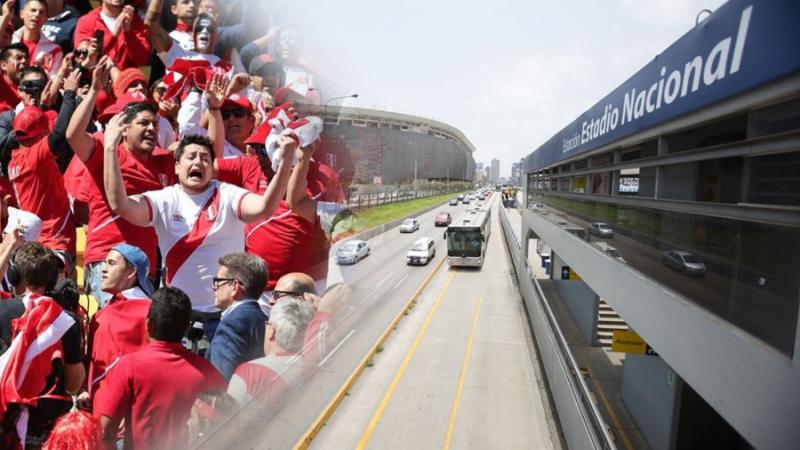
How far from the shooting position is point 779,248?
80.9 inches

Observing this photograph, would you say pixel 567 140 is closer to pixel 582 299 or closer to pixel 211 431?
pixel 582 299

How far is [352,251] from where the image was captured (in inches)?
110

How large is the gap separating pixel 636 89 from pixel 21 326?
5313mm

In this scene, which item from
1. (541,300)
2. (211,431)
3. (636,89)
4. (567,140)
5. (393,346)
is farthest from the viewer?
(393,346)

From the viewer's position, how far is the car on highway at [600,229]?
5.53 meters

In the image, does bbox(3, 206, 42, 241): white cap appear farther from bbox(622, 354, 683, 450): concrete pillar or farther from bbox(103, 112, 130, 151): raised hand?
bbox(622, 354, 683, 450): concrete pillar

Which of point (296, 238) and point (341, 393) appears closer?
point (296, 238)

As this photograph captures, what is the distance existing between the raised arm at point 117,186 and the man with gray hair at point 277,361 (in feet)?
2.50

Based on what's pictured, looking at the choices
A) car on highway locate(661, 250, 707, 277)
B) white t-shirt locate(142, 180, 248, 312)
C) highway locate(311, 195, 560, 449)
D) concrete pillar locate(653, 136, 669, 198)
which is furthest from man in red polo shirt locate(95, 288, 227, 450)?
highway locate(311, 195, 560, 449)

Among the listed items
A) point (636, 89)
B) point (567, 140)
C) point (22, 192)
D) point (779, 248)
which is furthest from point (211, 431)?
point (567, 140)

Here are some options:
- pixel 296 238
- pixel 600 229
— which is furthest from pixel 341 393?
pixel 296 238

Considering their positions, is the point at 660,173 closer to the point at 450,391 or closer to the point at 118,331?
the point at 118,331

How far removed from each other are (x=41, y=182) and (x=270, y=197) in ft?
3.52

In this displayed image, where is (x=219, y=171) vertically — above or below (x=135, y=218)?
above
